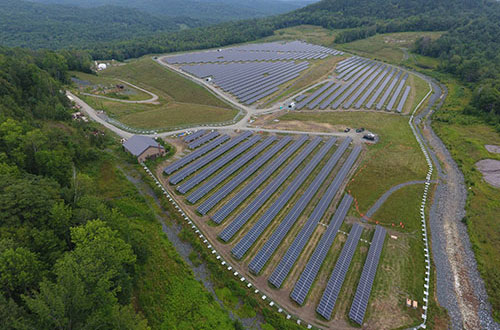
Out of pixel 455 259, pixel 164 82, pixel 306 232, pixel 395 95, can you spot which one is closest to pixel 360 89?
pixel 395 95

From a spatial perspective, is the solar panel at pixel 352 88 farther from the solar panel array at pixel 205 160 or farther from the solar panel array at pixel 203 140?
the solar panel array at pixel 203 140

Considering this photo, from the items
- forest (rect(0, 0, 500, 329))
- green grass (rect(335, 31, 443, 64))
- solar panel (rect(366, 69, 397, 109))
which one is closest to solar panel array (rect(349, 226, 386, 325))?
forest (rect(0, 0, 500, 329))

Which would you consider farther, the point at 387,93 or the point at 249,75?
the point at 249,75

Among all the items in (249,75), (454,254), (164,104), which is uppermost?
(249,75)

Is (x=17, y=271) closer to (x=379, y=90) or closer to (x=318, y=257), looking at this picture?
(x=318, y=257)

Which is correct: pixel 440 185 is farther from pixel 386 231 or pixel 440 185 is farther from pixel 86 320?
pixel 86 320
